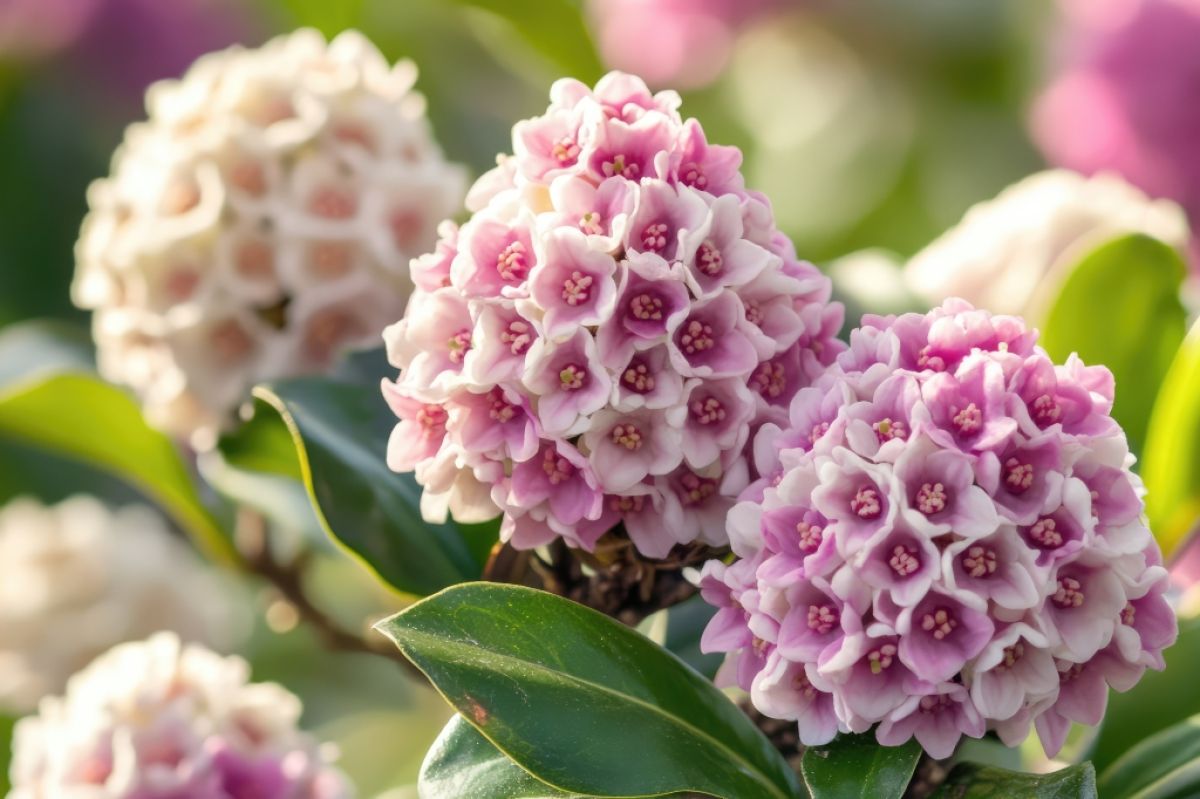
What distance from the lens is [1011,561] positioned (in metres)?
0.63

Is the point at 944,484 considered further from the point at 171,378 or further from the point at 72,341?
the point at 72,341

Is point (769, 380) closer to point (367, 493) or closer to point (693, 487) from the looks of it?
point (693, 487)

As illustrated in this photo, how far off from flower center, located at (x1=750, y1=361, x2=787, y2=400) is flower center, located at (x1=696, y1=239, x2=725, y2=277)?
5 cm

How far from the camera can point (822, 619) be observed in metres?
0.64

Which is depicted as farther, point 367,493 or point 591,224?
point 367,493

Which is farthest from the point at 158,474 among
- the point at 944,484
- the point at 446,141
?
the point at 446,141

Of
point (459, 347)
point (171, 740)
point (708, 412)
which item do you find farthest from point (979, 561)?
point (171, 740)

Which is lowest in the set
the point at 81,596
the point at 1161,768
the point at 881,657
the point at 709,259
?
the point at 81,596

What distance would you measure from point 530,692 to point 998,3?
2263 millimetres

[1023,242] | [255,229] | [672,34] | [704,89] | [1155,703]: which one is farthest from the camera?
[704,89]

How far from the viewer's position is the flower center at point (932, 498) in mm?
627

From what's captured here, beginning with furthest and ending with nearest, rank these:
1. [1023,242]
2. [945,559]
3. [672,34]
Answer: [672,34] → [1023,242] → [945,559]

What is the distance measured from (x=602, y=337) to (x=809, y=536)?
0.12m

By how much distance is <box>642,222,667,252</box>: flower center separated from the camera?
2.21 ft
